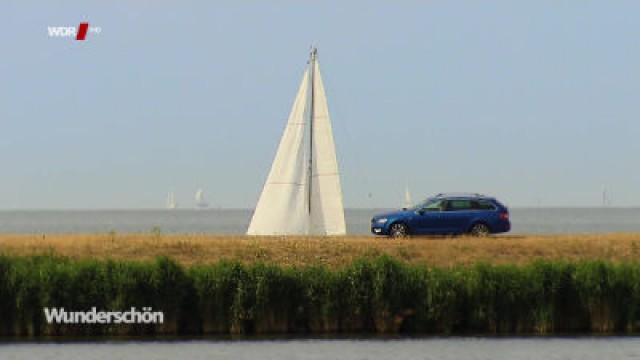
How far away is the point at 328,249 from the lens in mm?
49406

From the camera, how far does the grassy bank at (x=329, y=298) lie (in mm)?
41875

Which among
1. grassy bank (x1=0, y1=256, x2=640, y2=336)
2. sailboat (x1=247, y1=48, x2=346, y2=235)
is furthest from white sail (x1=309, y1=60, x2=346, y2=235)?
grassy bank (x1=0, y1=256, x2=640, y2=336)

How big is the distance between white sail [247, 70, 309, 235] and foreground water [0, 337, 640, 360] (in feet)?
56.1

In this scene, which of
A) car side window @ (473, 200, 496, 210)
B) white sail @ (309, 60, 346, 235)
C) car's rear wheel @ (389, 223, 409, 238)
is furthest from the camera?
white sail @ (309, 60, 346, 235)

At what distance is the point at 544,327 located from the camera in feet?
138

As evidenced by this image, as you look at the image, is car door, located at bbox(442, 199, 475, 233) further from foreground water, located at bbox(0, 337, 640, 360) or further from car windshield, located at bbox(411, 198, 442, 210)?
foreground water, located at bbox(0, 337, 640, 360)

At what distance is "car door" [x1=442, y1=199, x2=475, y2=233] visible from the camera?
181 ft

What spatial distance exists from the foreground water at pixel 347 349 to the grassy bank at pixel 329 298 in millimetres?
1247

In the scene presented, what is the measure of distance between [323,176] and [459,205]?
19.9 ft

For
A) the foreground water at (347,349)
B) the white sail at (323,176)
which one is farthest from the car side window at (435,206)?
the foreground water at (347,349)

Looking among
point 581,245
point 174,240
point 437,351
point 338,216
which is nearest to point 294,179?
point 338,216

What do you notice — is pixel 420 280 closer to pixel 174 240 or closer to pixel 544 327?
pixel 544 327

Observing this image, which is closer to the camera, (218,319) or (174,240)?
(218,319)

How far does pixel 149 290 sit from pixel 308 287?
4670 millimetres
